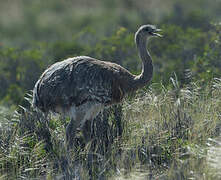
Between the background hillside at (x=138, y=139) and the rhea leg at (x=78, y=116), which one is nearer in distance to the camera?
the background hillside at (x=138, y=139)

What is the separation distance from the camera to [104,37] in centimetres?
1409

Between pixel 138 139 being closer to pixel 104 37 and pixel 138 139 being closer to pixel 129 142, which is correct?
pixel 129 142

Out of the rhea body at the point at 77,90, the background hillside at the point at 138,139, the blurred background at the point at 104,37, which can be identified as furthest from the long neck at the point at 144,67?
the blurred background at the point at 104,37

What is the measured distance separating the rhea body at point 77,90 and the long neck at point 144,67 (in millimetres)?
298

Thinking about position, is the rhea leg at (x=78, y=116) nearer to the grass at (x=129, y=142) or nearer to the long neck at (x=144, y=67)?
the grass at (x=129, y=142)

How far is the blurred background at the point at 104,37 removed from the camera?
406 inches

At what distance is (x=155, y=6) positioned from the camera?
22.5 metres

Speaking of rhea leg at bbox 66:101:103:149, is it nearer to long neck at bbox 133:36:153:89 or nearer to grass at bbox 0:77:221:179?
grass at bbox 0:77:221:179

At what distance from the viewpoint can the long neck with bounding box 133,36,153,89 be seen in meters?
6.48

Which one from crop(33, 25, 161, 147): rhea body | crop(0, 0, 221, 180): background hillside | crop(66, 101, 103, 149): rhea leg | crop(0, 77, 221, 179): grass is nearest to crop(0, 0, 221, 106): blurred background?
crop(0, 0, 221, 180): background hillside

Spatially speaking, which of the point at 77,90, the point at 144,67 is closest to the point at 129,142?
the point at 77,90

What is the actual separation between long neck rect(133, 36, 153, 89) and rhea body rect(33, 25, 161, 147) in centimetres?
30

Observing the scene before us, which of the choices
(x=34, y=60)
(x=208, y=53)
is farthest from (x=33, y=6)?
(x=208, y=53)

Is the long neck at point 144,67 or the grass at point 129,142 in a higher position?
the long neck at point 144,67
